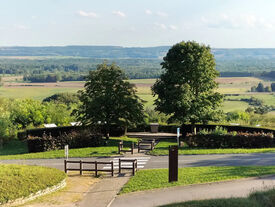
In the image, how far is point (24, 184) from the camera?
61.0 ft

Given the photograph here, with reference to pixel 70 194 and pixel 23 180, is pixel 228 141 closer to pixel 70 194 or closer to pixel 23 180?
pixel 70 194

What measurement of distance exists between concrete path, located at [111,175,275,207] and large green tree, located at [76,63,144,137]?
17827 mm

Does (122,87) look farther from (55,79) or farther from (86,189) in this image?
(55,79)

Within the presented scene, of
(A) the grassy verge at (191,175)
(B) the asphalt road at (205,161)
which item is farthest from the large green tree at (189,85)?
(A) the grassy verge at (191,175)

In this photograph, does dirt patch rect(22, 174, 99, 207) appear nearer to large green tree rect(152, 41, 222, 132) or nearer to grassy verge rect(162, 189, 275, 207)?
→ grassy verge rect(162, 189, 275, 207)

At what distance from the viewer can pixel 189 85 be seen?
3822 cm

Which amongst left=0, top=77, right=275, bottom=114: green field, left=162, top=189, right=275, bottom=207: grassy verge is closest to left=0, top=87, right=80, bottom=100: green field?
left=0, top=77, right=275, bottom=114: green field

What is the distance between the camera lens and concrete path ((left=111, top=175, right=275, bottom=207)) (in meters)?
16.9

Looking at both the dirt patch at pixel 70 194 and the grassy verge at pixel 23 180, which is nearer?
the grassy verge at pixel 23 180

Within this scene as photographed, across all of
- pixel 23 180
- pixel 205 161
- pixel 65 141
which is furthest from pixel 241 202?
pixel 65 141

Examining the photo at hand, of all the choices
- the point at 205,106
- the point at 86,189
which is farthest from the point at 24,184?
the point at 205,106

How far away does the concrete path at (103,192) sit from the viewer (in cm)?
1797

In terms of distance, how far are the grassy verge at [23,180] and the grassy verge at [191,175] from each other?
372 cm

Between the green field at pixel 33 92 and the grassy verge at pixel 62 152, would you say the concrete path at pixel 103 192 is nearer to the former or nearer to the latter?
the grassy verge at pixel 62 152
